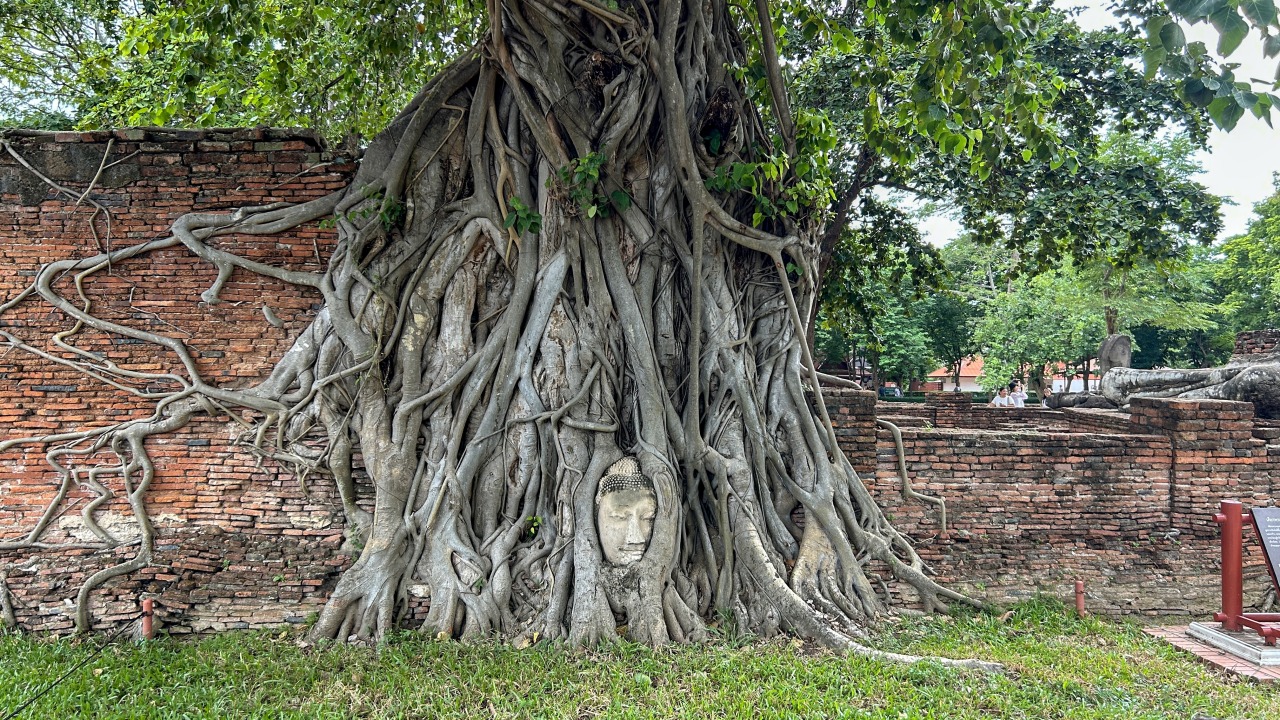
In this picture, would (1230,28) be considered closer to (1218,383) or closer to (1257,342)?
(1218,383)

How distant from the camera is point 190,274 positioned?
→ 514 centimetres

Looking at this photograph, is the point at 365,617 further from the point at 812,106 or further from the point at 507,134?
the point at 812,106

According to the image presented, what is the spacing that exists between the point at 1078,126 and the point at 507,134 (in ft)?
17.2

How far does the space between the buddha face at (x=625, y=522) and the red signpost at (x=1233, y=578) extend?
3.41m

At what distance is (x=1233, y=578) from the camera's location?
4488 mm

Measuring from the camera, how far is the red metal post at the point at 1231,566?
4473 millimetres

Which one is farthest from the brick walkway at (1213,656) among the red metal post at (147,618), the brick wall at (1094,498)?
the red metal post at (147,618)

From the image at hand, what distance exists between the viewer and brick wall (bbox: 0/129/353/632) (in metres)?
5.00

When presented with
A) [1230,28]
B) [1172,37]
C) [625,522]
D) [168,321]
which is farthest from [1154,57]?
[168,321]

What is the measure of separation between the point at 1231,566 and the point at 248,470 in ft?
20.3

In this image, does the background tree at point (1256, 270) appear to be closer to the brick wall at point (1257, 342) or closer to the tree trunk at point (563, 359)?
the brick wall at point (1257, 342)

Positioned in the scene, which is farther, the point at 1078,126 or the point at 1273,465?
the point at 1078,126

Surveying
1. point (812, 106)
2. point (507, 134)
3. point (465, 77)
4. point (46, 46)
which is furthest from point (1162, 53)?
point (46, 46)

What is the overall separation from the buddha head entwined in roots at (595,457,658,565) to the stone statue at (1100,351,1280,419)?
468 centimetres
